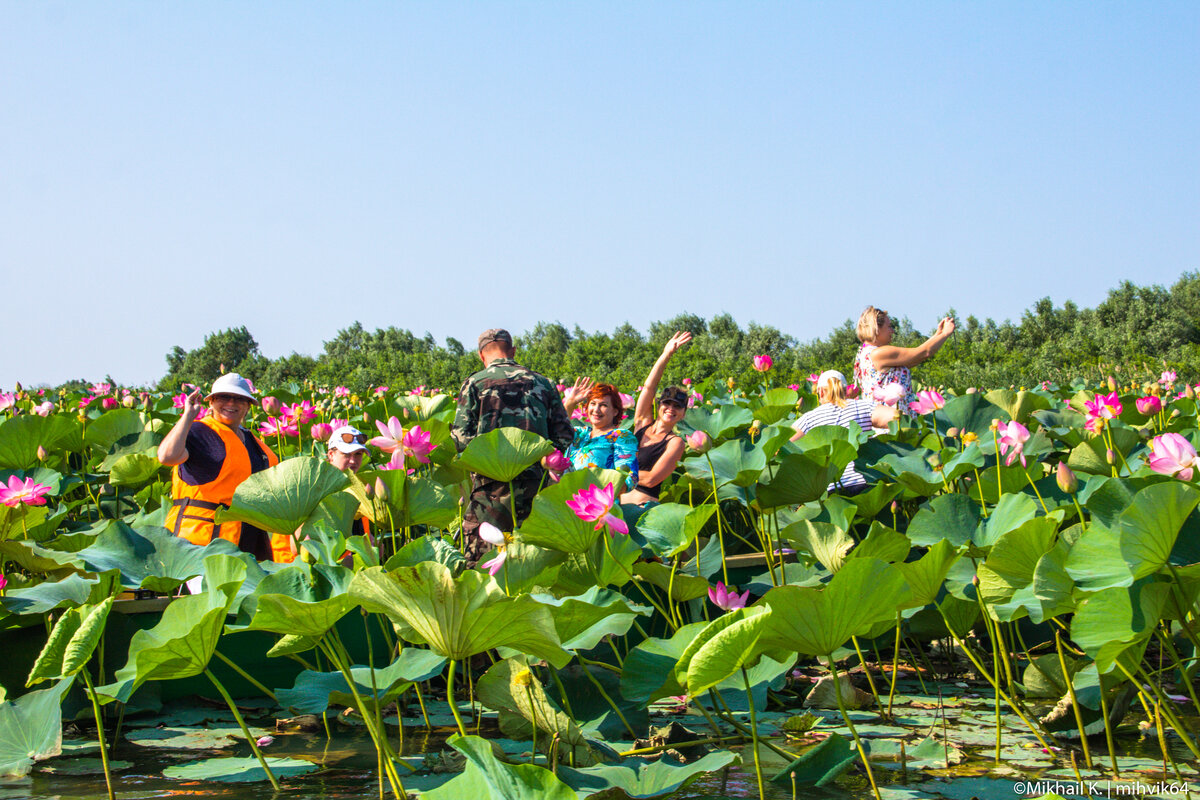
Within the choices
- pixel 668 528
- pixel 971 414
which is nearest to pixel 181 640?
pixel 668 528

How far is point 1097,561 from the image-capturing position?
2016 millimetres

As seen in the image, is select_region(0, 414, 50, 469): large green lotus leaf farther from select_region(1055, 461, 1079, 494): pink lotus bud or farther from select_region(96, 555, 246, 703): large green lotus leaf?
select_region(1055, 461, 1079, 494): pink lotus bud

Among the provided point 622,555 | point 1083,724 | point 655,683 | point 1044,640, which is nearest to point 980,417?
point 1044,640

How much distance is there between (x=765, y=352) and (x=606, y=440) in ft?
73.6

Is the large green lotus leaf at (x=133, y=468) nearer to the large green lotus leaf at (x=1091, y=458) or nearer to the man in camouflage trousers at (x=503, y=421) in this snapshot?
the man in camouflage trousers at (x=503, y=421)

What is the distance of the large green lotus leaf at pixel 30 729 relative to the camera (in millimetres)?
2049

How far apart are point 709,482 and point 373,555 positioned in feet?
5.13

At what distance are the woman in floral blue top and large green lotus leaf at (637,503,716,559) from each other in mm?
1516

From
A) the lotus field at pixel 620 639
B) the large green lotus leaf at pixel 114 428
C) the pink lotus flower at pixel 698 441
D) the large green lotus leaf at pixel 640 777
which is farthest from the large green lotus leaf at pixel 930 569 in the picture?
the large green lotus leaf at pixel 114 428

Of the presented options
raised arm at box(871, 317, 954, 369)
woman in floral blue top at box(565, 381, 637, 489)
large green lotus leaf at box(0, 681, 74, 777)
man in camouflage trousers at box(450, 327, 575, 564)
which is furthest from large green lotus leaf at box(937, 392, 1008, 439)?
large green lotus leaf at box(0, 681, 74, 777)

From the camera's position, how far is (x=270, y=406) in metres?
5.04

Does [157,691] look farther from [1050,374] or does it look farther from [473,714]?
[1050,374]

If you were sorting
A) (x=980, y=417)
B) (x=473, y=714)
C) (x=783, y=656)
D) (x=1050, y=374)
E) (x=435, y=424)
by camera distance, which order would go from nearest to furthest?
(x=783, y=656) → (x=473, y=714) → (x=435, y=424) → (x=980, y=417) → (x=1050, y=374)

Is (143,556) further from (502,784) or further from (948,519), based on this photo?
(948,519)
